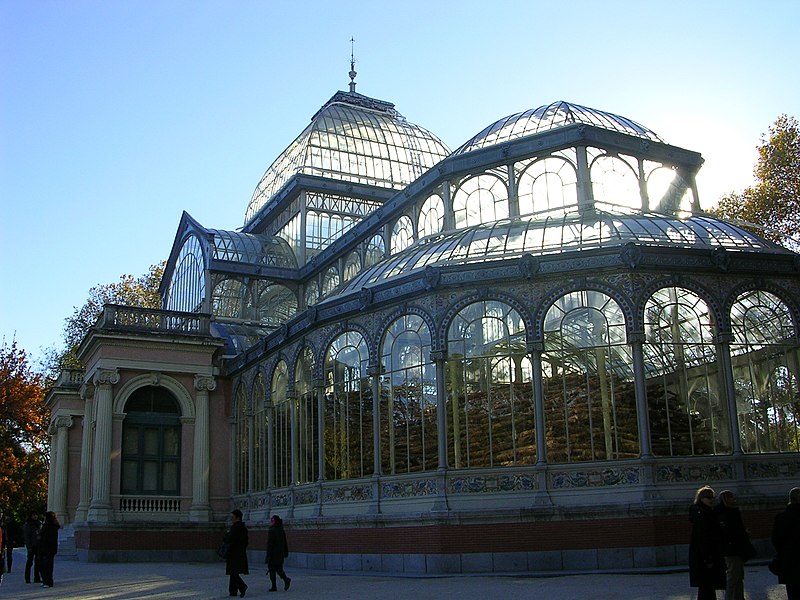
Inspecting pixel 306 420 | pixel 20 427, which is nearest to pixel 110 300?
pixel 20 427

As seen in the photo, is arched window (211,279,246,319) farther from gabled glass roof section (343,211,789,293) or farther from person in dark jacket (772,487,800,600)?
person in dark jacket (772,487,800,600)

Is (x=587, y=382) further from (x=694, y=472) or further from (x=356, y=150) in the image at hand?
(x=356, y=150)

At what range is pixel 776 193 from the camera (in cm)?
3406

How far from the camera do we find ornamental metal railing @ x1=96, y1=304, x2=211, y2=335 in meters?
30.3

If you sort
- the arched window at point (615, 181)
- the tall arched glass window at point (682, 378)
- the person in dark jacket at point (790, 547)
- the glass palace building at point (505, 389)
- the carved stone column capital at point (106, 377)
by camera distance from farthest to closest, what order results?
the carved stone column capital at point (106, 377), the arched window at point (615, 181), the tall arched glass window at point (682, 378), the glass palace building at point (505, 389), the person in dark jacket at point (790, 547)

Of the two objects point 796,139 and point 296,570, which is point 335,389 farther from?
point 796,139

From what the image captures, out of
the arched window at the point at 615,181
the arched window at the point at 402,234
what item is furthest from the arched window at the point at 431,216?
the arched window at the point at 615,181

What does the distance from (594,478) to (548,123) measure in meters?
11.8

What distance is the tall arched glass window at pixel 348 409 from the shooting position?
21.5 meters

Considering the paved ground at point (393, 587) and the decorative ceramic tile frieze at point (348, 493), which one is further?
the decorative ceramic tile frieze at point (348, 493)

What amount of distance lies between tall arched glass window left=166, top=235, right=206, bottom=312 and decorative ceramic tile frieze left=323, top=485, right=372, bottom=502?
16.0m

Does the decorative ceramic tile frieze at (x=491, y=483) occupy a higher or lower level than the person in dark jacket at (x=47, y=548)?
higher

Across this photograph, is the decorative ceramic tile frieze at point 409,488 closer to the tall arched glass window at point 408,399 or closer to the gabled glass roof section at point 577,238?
the tall arched glass window at point 408,399

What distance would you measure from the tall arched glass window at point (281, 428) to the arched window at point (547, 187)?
27.4ft
